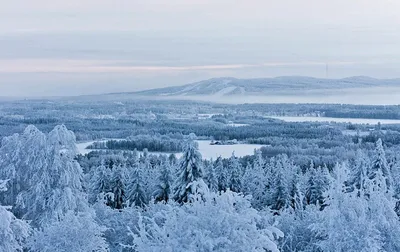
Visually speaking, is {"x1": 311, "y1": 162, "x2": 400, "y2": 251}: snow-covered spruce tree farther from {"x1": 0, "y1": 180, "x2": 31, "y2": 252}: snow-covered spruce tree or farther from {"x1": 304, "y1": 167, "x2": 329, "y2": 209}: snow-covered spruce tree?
{"x1": 304, "y1": 167, "x2": 329, "y2": 209}: snow-covered spruce tree

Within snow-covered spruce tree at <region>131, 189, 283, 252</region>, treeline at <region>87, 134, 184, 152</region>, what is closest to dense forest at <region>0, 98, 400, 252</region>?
snow-covered spruce tree at <region>131, 189, 283, 252</region>

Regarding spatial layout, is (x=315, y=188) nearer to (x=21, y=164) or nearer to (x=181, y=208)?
(x=21, y=164)

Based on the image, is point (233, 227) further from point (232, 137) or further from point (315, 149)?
point (232, 137)

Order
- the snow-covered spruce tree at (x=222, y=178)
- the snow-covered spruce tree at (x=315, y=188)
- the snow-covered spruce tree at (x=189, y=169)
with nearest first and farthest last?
the snow-covered spruce tree at (x=189, y=169)
the snow-covered spruce tree at (x=315, y=188)
the snow-covered spruce tree at (x=222, y=178)

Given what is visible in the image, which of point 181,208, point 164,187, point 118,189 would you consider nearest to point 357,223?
point 181,208

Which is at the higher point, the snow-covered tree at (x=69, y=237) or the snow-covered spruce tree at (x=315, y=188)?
the snow-covered tree at (x=69, y=237)

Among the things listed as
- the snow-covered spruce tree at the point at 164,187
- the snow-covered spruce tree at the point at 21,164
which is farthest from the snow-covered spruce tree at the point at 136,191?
the snow-covered spruce tree at the point at 21,164

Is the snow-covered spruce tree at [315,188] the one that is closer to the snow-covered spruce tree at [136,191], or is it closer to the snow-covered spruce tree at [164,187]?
the snow-covered spruce tree at [164,187]
